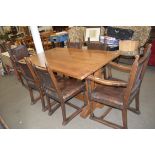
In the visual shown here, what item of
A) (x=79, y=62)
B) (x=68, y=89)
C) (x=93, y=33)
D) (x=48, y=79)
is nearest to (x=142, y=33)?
(x=93, y=33)

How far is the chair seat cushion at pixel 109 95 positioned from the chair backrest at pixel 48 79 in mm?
426

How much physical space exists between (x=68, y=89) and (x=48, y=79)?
33 centimetres

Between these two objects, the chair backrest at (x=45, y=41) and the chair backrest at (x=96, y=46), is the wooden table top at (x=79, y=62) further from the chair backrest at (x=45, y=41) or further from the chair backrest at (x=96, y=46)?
the chair backrest at (x=45, y=41)

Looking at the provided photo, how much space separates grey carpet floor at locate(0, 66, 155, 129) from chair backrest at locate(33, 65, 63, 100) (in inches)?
19.2

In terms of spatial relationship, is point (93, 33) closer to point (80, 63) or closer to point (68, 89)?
point (80, 63)

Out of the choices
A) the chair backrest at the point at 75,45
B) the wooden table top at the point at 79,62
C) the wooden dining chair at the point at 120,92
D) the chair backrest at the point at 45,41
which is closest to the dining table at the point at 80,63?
the wooden table top at the point at 79,62

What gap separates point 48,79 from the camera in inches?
73.4

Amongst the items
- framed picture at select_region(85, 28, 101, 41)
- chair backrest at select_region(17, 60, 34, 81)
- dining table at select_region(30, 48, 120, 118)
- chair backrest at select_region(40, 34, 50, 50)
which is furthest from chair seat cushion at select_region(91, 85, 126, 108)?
chair backrest at select_region(40, 34, 50, 50)

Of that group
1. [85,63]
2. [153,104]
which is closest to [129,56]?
[153,104]

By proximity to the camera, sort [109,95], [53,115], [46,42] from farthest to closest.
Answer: [46,42], [53,115], [109,95]

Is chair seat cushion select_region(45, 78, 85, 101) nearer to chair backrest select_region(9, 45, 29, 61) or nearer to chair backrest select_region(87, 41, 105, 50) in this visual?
chair backrest select_region(87, 41, 105, 50)

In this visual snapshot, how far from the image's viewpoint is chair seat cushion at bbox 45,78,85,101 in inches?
78.6
